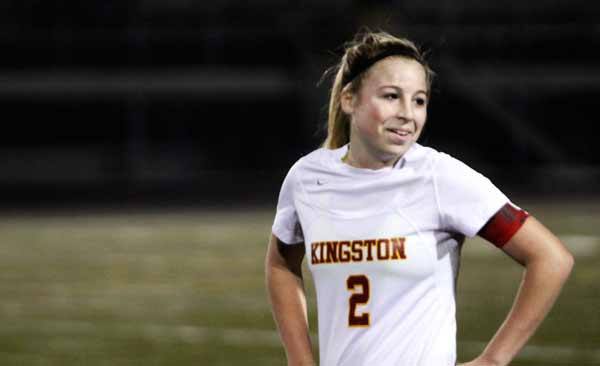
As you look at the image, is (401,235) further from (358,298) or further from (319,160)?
(319,160)

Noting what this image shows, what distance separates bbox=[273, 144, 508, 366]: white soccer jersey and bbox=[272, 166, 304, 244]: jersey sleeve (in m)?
0.21

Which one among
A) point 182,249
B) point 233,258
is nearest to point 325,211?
point 233,258

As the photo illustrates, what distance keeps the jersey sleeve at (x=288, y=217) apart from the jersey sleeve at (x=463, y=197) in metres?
0.46

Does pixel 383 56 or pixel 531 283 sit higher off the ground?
pixel 383 56

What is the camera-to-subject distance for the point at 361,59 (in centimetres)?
343

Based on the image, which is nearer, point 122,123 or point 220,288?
point 220,288

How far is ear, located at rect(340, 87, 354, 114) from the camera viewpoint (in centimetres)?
349

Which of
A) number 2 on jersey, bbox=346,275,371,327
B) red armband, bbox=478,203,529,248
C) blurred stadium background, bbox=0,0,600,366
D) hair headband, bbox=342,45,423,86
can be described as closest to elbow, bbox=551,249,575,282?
red armband, bbox=478,203,529,248

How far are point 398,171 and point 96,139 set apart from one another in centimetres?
2965

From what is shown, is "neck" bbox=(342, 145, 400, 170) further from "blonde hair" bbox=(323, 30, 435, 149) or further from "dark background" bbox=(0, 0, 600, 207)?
"dark background" bbox=(0, 0, 600, 207)

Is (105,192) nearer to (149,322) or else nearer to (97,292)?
(97,292)

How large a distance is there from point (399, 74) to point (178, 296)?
9.47 m

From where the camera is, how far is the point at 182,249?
1705 centimetres

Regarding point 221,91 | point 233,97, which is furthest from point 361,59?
point 233,97
